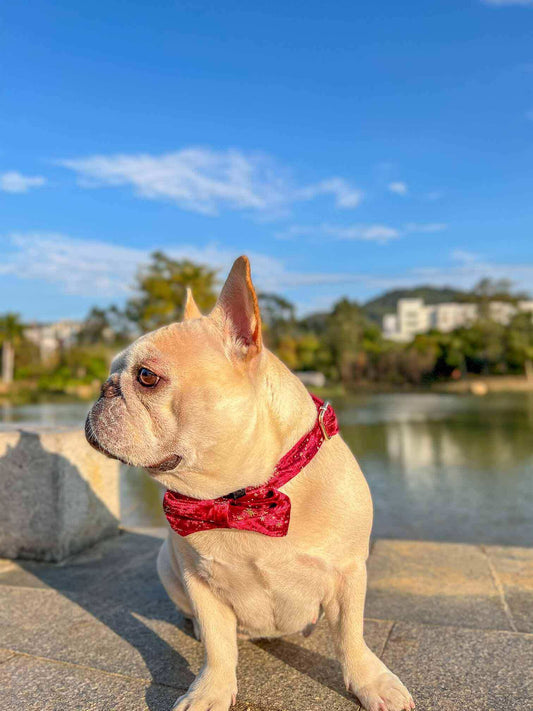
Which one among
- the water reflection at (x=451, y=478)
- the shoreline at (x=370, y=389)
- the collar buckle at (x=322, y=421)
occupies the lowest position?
the shoreline at (x=370, y=389)

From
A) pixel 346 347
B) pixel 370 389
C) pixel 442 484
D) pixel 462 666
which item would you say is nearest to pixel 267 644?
pixel 462 666

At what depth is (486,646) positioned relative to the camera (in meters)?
2.84

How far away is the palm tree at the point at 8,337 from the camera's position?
64.9 metres

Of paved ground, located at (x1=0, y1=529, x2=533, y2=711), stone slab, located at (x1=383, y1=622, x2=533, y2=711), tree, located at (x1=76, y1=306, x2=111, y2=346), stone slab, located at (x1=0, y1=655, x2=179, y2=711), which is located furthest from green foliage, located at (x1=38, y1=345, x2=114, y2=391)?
stone slab, located at (x1=383, y1=622, x2=533, y2=711)

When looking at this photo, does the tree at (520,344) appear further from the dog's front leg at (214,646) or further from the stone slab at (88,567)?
the dog's front leg at (214,646)

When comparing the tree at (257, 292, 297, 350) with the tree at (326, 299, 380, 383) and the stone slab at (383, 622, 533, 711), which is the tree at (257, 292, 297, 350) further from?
the stone slab at (383, 622, 533, 711)

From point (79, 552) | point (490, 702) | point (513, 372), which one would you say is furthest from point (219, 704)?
point (513, 372)

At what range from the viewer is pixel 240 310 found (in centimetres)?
217

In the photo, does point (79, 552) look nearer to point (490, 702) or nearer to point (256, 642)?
point (256, 642)

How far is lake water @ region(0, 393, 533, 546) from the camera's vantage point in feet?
28.7

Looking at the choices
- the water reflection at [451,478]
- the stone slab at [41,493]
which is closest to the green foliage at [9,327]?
the water reflection at [451,478]

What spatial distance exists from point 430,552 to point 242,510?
279cm

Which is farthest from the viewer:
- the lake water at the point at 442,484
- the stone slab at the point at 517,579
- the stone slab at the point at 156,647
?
the lake water at the point at 442,484

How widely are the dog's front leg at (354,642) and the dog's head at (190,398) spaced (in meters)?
0.71
